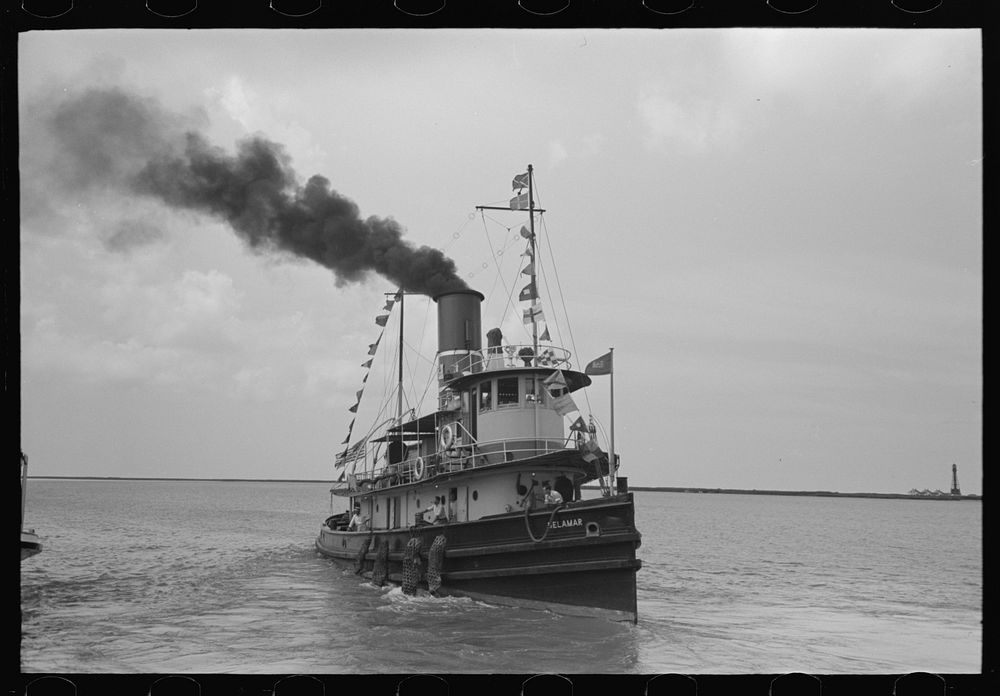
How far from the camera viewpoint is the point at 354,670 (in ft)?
47.9

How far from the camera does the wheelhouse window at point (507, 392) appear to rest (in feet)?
66.7

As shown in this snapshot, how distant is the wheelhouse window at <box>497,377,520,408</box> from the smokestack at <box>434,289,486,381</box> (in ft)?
6.14

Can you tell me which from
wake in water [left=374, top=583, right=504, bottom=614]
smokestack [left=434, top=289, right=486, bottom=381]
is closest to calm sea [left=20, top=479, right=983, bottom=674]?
wake in water [left=374, top=583, right=504, bottom=614]

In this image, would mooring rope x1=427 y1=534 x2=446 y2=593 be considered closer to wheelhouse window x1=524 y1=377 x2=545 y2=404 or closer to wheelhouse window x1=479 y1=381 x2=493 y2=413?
wheelhouse window x1=479 y1=381 x2=493 y2=413

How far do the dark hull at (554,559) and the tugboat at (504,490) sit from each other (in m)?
0.02

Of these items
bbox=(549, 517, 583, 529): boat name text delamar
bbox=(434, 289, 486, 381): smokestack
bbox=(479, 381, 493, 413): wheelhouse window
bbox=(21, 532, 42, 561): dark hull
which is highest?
bbox=(434, 289, 486, 381): smokestack

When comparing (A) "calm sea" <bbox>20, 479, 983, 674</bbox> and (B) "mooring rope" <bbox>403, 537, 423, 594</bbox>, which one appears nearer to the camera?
(A) "calm sea" <bbox>20, 479, 983, 674</bbox>

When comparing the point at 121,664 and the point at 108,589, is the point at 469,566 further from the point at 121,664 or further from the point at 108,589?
the point at 108,589

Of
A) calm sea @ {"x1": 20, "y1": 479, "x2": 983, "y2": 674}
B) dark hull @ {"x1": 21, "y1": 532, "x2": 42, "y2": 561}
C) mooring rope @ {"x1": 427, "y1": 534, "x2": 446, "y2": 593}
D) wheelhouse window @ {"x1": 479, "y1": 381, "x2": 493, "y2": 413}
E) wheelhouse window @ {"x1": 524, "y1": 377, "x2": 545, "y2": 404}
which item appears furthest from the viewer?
wheelhouse window @ {"x1": 479, "y1": 381, "x2": 493, "y2": 413}

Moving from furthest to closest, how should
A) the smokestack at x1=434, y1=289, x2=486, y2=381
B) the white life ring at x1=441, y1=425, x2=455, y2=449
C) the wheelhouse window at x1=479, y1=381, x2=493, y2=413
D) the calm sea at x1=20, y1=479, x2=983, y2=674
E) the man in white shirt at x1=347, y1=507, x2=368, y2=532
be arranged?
the man in white shirt at x1=347, y1=507, x2=368, y2=532 < the smokestack at x1=434, y1=289, x2=486, y2=381 < the white life ring at x1=441, y1=425, x2=455, y2=449 < the wheelhouse window at x1=479, y1=381, x2=493, y2=413 < the calm sea at x1=20, y1=479, x2=983, y2=674

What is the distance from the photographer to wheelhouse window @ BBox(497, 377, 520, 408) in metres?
20.3

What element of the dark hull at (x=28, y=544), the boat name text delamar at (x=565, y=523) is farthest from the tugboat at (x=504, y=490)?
the dark hull at (x=28, y=544)

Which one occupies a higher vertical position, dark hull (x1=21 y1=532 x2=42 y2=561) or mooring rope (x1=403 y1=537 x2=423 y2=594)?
dark hull (x1=21 y1=532 x2=42 y2=561)
